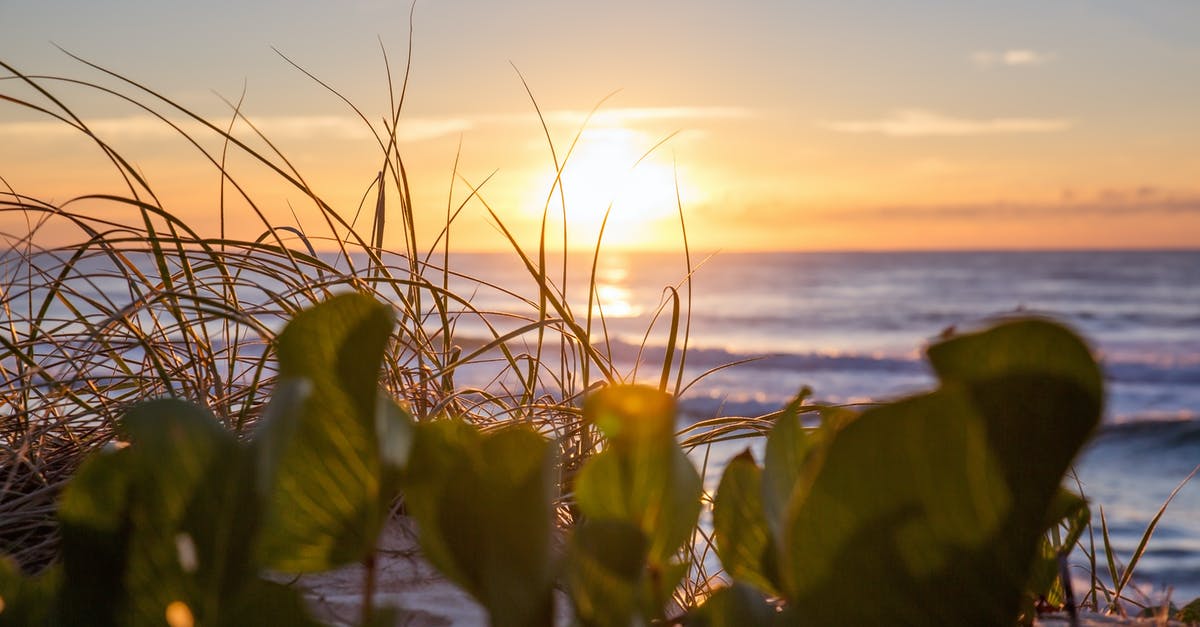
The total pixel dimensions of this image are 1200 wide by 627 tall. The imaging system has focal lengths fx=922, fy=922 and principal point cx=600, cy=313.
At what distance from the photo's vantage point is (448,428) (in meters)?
0.14

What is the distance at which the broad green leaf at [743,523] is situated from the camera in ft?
0.67

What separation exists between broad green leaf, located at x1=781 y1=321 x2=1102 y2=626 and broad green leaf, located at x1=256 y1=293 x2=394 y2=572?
Result: 0.06 metres

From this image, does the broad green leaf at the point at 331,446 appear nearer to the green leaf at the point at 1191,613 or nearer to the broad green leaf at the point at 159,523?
the broad green leaf at the point at 159,523

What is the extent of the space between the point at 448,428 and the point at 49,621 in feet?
0.22

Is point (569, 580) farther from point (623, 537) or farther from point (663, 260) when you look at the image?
point (663, 260)

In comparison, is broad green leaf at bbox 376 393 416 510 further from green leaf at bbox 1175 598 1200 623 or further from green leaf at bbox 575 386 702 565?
green leaf at bbox 1175 598 1200 623

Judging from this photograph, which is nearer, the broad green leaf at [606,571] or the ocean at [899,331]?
the broad green leaf at [606,571]

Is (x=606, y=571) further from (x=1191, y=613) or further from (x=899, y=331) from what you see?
(x=899, y=331)

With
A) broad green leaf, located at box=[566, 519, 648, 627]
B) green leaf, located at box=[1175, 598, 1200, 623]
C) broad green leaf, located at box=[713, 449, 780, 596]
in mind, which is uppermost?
broad green leaf, located at box=[566, 519, 648, 627]

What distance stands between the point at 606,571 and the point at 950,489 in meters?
0.05

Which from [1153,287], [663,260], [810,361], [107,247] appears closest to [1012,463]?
[107,247]

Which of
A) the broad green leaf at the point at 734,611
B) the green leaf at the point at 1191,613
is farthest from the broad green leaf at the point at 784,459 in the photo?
the green leaf at the point at 1191,613

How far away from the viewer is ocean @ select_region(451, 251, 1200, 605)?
14.7ft

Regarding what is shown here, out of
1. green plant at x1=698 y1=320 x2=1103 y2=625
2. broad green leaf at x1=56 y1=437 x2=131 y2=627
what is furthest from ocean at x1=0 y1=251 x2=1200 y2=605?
broad green leaf at x1=56 y1=437 x2=131 y2=627
